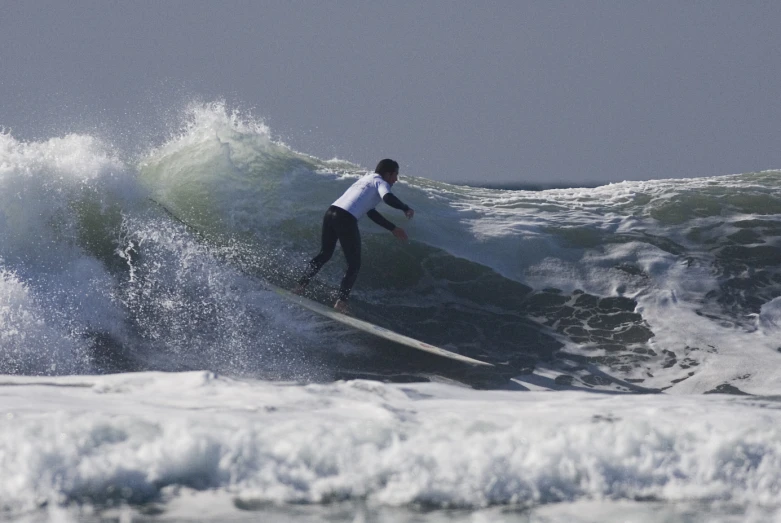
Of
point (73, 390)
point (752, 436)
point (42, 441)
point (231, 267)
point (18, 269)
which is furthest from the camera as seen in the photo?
point (231, 267)

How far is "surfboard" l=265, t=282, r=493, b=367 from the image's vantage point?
7291mm

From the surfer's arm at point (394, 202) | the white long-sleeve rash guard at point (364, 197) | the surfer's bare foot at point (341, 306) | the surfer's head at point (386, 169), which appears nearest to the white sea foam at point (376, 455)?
the surfer's bare foot at point (341, 306)

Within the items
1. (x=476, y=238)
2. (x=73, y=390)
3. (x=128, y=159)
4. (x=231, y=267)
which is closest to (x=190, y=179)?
(x=128, y=159)

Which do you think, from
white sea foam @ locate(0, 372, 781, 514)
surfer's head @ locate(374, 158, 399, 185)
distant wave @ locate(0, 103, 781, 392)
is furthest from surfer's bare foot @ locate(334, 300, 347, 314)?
white sea foam @ locate(0, 372, 781, 514)

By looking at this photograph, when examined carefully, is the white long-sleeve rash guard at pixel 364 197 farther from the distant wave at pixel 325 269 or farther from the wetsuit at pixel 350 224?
the distant wave at pixel 325 269

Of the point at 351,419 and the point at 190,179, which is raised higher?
the point at 190,179

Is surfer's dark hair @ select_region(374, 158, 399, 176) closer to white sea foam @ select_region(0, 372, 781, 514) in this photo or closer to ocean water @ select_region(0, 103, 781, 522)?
ocean water @ select_region(0, 103, 781, 522)

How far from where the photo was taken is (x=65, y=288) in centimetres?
806

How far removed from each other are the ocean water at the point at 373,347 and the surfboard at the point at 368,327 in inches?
3.3

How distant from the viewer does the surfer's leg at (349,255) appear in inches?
322

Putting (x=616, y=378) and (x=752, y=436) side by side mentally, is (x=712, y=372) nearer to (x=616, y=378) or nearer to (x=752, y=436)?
(x=616, y=378)

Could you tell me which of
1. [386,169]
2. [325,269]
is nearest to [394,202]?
[386,169]

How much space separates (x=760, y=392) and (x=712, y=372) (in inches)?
26.6

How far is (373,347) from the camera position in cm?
761
